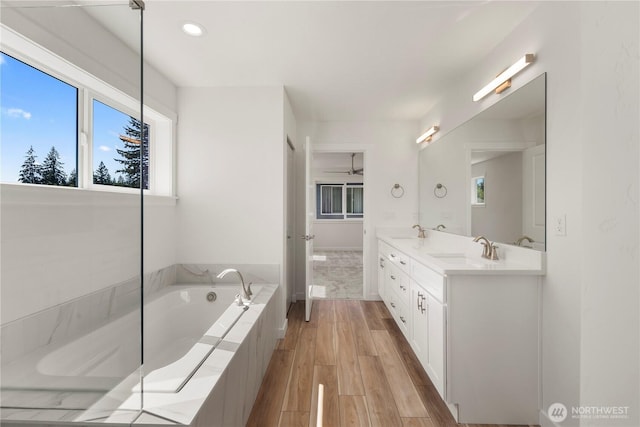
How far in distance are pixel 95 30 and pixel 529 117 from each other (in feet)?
7.62

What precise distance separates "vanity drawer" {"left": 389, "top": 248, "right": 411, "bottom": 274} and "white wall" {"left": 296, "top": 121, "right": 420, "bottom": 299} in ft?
2.55

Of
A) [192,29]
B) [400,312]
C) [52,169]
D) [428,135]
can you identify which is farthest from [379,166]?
[52,169]

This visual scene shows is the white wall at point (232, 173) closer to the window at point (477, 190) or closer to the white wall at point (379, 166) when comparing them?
the white wall at point (379, 166)

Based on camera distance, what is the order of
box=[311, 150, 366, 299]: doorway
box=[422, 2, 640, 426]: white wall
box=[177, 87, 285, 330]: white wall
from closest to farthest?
box=[422, 2, 640, 426]: white wall, box=[177, 87, 285, 330]: white wall, box=[311, 150, 366, 299]: doorway

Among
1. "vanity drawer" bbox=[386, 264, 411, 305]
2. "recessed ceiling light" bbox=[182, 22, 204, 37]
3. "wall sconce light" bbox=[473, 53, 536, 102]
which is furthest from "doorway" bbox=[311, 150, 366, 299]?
"recessed ceiling light" bbox=[182, 22, 204, 37]

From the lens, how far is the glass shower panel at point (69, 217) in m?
0.95

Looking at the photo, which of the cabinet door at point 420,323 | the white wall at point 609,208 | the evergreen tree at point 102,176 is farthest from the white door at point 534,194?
the evergreen tree at point 102,176

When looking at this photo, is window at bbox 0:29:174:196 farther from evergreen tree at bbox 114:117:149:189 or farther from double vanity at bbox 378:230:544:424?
double vanity at bbox 378:230:544:424

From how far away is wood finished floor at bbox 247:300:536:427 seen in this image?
1.59 meters

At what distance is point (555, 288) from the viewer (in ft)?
4.84

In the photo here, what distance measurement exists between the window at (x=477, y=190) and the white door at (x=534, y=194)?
444mm

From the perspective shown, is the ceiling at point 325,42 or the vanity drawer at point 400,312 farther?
the vanity drawer at point 400,312

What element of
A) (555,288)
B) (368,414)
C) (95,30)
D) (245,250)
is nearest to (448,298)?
(555,288)

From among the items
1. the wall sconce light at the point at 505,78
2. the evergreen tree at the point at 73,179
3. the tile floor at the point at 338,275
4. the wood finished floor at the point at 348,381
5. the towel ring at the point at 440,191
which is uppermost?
the wall sconce light at the point at 505,78
